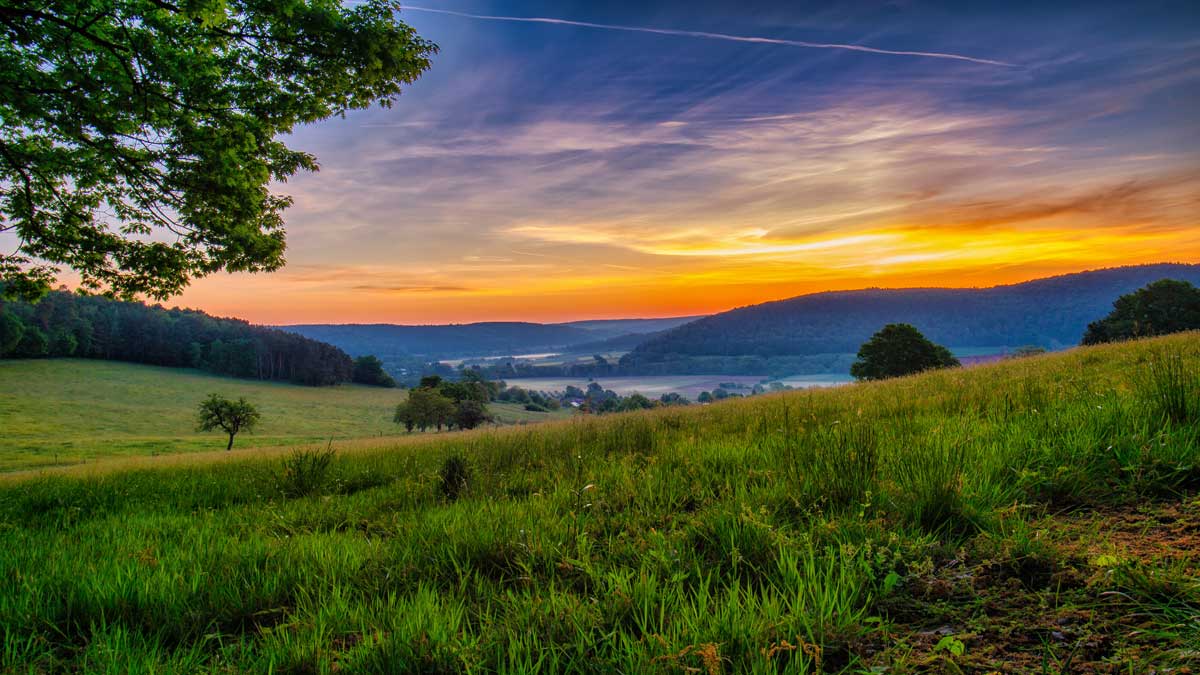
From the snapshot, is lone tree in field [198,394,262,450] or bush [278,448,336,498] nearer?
bush [278,448,336,498]

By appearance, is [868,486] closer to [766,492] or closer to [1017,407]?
[766,492]

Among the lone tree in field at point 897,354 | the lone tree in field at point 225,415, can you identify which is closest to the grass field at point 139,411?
the lone tree in field at point 225,415

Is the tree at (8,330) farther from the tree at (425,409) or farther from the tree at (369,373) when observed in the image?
the tree at (425,409)

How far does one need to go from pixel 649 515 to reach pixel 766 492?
2.45ft

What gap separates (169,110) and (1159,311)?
66564mm

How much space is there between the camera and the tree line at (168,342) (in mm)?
90688

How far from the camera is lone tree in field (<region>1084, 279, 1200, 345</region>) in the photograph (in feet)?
139

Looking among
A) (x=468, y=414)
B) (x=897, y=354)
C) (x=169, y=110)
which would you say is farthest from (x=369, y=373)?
(x=169, y=110)

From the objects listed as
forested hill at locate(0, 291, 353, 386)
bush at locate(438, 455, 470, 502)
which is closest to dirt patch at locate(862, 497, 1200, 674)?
bush at locate(438, 455, 470, 502)

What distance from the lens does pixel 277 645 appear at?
2090 millimetres

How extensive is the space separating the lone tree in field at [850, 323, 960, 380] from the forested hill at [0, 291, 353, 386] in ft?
359

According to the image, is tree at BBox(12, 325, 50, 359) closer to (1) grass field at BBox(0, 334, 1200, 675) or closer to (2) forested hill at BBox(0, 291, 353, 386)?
(2) forested hill at BBox(0, 291, 353, 386)

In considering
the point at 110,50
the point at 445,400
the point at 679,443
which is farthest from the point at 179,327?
the point at 679,443

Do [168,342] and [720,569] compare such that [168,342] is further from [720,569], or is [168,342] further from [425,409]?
[720,569]
